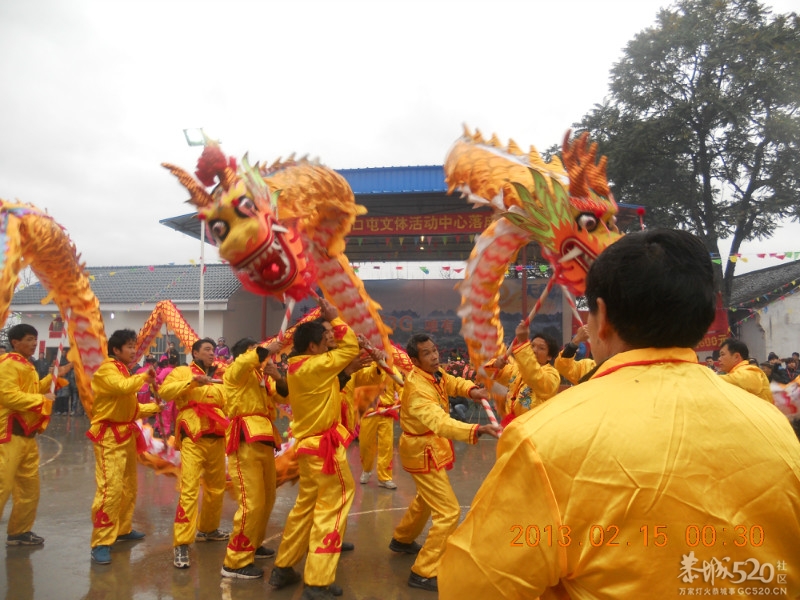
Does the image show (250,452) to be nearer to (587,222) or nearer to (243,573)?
(243,573)

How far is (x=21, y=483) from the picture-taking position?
4.67 metres

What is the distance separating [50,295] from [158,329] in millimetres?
2003

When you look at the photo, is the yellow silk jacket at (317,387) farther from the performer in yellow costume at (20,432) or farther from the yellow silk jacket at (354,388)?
the performer in yellow costume at (20,432)

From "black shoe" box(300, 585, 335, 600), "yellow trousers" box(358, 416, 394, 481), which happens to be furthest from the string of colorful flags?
"black shoe" box(300, 585, 335, 600)

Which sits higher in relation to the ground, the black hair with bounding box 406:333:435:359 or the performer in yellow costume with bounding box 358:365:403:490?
the black hair with bounding box 406:333:435:359

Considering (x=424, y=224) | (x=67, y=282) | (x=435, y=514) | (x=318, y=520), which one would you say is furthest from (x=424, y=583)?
(x=424, y=224)

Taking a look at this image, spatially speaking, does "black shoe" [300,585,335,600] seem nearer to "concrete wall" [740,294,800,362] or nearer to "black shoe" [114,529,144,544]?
"black shoe" [114,529,144,544]

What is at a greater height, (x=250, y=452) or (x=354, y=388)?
(x=354, y=388)

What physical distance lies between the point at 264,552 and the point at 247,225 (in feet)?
8.21

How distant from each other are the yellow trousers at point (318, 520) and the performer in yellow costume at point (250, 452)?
307 mm

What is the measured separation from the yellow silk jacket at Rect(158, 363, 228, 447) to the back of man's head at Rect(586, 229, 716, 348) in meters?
4.00

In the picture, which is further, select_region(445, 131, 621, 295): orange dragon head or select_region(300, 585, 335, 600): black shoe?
select_region(445, 131, 621, 295): orange dragon head

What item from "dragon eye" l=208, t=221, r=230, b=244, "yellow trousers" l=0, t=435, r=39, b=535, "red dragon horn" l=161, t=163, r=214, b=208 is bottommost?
"yellow trousers" l=0, t=435, r=39, b=535

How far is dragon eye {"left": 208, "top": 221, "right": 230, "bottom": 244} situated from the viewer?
350cm
